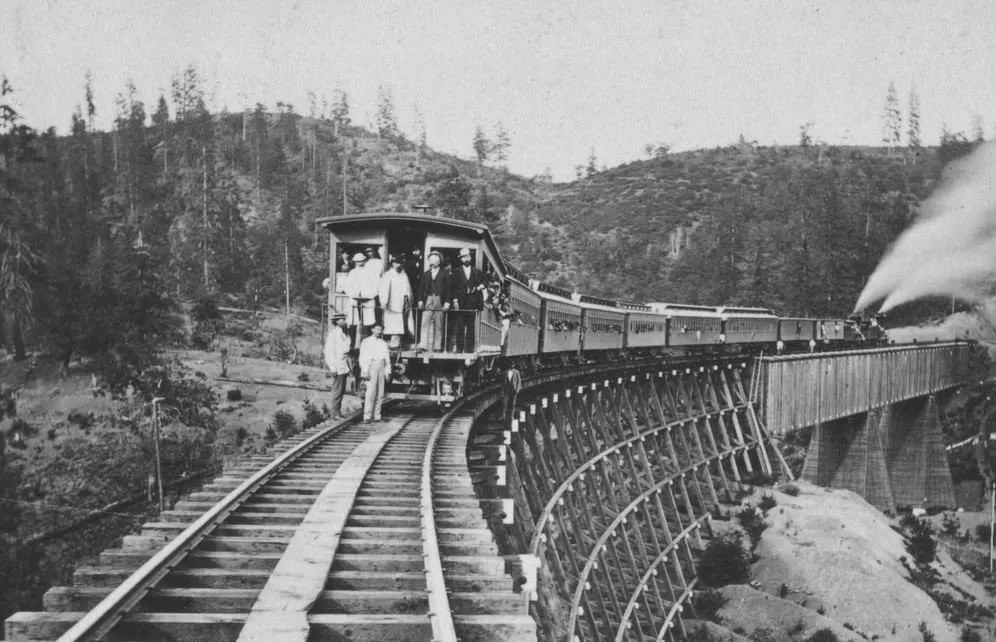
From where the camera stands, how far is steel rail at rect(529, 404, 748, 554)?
44.2ft

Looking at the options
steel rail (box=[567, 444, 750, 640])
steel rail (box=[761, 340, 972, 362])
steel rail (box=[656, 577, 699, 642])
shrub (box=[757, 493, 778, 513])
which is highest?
steel rail (box=[761, 340, 972, 362])

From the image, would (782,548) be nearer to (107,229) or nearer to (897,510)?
(897,510)

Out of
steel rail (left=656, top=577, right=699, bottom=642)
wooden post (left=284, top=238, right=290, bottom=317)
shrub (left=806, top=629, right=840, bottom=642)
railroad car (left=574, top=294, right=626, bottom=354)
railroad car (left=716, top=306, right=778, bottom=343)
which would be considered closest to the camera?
steel rail (left=656, top=577, right=699, bottom=642)

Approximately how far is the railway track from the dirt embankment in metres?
17.1

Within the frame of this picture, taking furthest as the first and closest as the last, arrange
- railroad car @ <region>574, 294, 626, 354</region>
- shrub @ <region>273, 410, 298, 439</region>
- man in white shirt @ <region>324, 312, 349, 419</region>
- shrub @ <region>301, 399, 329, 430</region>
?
shrub @ <region>273, 410, 298, 439</region>, shrub @ <region>301, 399, 329, 430</region>, railroad car @ <region>574, 294, 626, 354</region>, man in white shirt @ <region>324, 312, 349, 419</region>

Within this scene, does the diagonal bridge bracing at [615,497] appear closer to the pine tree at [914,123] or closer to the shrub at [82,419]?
the shrub at [82,419]

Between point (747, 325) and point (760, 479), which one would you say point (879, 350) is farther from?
point (760, 479)

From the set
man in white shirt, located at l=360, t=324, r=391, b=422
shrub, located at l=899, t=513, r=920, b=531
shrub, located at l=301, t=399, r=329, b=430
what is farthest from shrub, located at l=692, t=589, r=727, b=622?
shrub, located at l=899, t=513, r=920, b=531

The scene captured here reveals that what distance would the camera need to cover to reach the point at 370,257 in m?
13.3

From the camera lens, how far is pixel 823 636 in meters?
21.5

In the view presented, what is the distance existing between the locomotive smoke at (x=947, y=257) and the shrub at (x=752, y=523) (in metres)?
31.7

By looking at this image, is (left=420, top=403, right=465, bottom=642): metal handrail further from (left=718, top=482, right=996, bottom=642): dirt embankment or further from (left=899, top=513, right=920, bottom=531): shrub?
(left=899, top=513, right=920, bottom=531): shrub

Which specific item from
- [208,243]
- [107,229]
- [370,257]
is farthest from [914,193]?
[370,257]

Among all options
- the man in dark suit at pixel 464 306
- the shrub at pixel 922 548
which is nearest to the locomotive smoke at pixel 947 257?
the shrub at pixel 922 548
